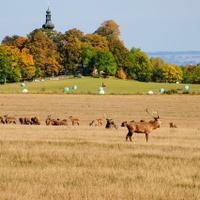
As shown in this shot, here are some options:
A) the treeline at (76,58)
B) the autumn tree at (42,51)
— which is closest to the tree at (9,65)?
the treeline at (76,58)

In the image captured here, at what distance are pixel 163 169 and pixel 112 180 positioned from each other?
1.91 m

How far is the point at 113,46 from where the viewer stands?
5487 inches

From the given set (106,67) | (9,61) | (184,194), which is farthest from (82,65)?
(184,194)

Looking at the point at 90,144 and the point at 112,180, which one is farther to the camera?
the point at 90,144

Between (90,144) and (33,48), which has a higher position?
(33,48)

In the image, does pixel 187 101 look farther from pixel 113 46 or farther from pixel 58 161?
pixel 113 46

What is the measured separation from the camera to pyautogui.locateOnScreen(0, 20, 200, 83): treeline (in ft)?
364

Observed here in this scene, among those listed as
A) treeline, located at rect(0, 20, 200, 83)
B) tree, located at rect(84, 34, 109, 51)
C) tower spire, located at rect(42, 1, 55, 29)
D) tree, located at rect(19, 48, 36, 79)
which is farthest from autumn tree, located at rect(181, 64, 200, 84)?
tower spire, located at rect(42, 1, 55, 29)

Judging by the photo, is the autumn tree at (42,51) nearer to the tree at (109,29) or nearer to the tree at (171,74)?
the tree at (109,29)

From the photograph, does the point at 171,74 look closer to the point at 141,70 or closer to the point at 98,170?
the point at 141,70

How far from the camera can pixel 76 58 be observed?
125 meters

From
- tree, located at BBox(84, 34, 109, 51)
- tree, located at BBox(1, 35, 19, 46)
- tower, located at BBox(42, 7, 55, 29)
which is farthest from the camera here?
tower, located at BBox(42, 7, 55, 29)

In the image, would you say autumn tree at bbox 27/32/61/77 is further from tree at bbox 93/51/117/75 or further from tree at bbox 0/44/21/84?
tree at bbox 93/51/117/75

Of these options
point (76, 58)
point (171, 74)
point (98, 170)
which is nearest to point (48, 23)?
point (171, 74)
